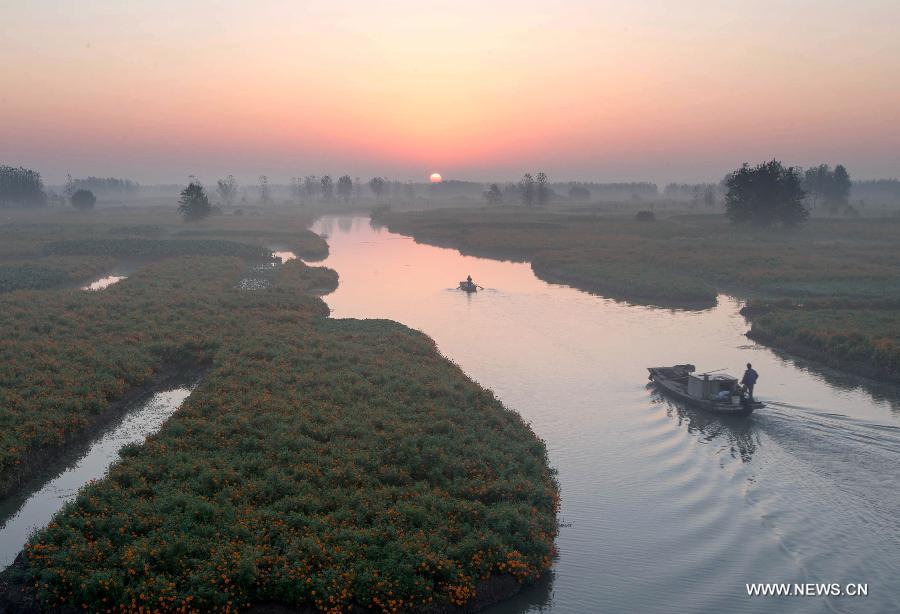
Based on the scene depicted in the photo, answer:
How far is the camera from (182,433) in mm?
23094

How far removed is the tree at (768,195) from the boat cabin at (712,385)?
92.4 m

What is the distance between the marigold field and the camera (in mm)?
15078

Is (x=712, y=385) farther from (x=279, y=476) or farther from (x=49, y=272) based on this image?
(x=49, y=272)

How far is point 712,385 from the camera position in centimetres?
2905

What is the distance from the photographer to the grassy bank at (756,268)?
40.8 metres

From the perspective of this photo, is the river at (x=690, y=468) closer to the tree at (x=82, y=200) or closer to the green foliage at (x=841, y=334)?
the green foliage at (x=841, y=334)

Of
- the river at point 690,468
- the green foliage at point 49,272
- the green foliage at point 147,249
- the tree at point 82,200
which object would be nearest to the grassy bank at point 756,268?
the river at point 690,468

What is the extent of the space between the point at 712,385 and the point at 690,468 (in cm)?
653

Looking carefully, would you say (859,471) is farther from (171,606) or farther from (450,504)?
(171,606)

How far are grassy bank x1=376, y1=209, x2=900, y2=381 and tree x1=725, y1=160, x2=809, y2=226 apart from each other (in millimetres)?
2843

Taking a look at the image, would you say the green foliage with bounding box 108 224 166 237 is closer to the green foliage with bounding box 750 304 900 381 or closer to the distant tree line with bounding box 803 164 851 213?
the green foliage with bounding box 750 304 900 381

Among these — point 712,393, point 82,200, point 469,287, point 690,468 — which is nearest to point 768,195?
point 469,287

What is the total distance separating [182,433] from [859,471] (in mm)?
24480

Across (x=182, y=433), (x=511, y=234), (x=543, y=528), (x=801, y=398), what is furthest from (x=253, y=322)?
(x=511, y=234)
